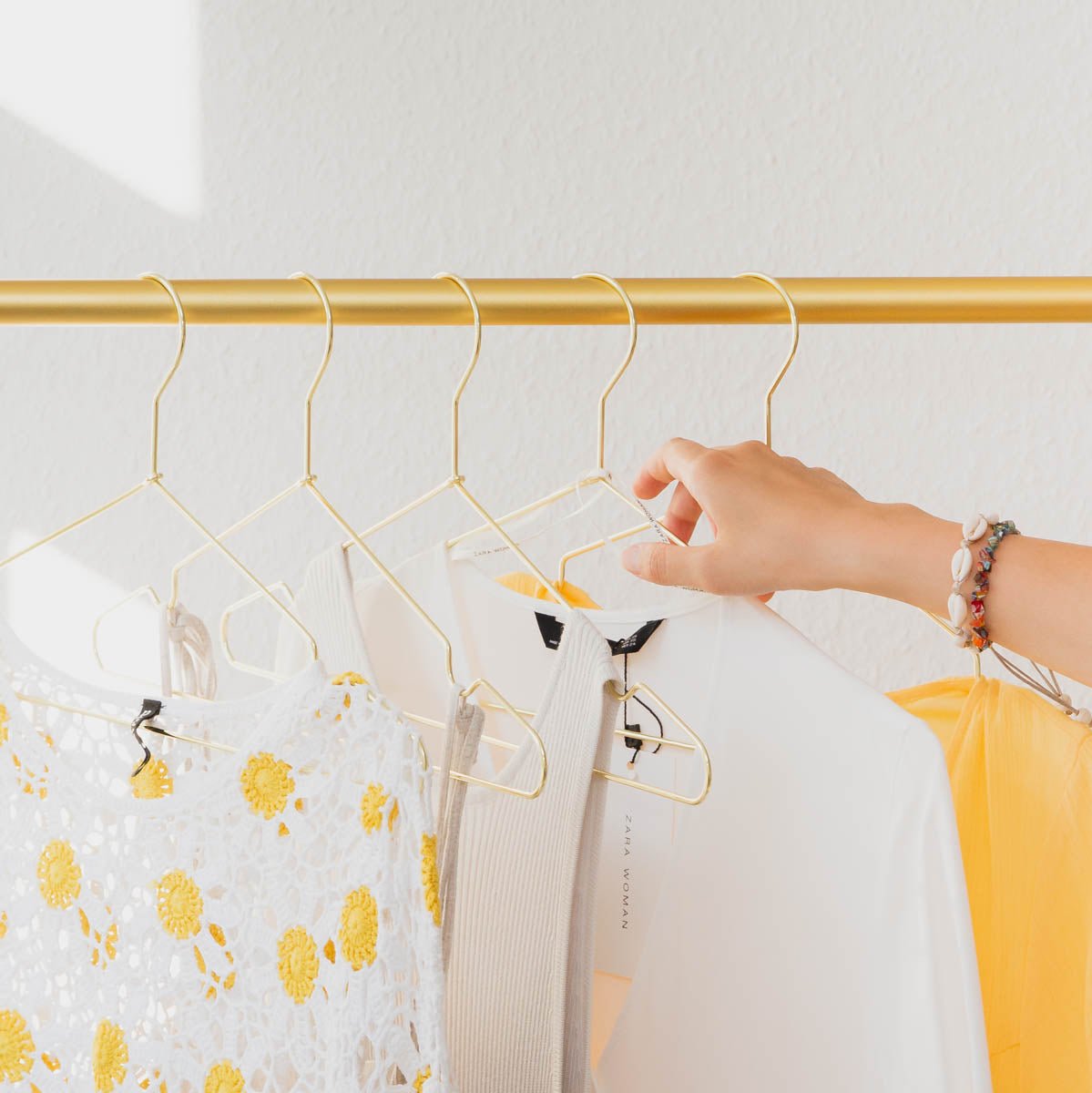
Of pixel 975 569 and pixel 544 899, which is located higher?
pixel 975 569

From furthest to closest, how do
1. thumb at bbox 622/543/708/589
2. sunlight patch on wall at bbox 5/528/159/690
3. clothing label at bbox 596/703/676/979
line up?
sunlight patch on wall at bbox 5/528/159/690 → clothing label at bbox 596/703/676/979 → thumb at bbox 622/543/708/589

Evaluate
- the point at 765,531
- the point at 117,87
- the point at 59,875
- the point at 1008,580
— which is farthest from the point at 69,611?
the point at 1008,580

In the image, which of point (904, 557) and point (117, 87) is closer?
point (904, 557)

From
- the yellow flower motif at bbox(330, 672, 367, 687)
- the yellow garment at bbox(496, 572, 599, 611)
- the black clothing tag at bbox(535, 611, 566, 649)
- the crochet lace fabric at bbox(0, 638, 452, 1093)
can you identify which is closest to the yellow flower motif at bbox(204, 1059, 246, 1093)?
the crochet lace fabric at bbox(0, 638, 452, 1093)

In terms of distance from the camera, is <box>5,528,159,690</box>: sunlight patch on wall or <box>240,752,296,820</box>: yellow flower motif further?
<box>5,528,159,690</box>: sunlight patch on wall

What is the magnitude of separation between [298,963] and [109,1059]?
128 mm

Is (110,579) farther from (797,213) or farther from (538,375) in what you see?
(797,213)

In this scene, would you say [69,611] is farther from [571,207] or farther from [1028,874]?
[1028,874]

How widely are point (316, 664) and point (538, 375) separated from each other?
83 centimetres

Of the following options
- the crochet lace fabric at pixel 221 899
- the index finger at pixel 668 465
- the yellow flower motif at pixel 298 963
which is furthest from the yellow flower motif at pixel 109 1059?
the index finger at pixel 668 465

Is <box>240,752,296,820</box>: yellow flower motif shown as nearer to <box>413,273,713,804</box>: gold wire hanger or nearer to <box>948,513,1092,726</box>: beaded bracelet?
<box>413,273,713,804</box>: gold wire hanger

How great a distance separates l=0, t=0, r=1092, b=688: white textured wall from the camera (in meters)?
1.30

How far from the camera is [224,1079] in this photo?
1.98ft

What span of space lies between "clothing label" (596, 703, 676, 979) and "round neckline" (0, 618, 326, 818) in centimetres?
28
